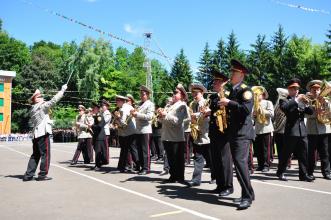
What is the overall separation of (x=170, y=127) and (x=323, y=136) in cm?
376

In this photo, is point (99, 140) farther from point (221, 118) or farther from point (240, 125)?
point (240, 125)

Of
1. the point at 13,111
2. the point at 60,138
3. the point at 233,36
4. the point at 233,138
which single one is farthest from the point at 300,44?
the point at 233,138

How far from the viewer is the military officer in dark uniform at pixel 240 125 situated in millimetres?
6262

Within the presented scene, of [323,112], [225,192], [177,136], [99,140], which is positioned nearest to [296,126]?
[323,112]

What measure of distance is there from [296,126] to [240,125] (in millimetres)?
3207

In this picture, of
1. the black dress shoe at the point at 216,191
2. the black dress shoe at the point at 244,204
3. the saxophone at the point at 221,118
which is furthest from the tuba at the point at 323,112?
the black dress shoe at the point at 244,204

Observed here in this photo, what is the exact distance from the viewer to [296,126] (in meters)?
9.12

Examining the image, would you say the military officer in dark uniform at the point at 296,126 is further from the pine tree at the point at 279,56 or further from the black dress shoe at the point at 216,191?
the pine tree at the point at 279,56

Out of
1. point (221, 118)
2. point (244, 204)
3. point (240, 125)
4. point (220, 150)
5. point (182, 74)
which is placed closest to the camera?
point (244, 204)

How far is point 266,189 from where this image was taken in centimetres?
782

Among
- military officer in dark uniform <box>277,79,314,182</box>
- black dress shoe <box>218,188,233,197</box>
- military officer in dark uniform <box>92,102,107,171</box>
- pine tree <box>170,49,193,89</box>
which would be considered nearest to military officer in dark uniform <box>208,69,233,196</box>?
black dress shoe <box>218,188,233,197</box>

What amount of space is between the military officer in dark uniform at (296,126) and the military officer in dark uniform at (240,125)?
9.13 ft

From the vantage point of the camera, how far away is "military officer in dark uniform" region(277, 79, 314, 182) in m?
8.97

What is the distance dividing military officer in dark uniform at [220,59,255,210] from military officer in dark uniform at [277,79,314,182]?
2.78 meters
